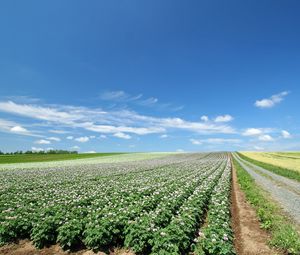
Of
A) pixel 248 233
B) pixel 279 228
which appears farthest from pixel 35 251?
pixel 279 228

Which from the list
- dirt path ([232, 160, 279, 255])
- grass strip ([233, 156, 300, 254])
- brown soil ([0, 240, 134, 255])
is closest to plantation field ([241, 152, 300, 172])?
grass strip ([233, 156, 300, 254])

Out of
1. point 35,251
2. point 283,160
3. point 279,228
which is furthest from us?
point 283,160

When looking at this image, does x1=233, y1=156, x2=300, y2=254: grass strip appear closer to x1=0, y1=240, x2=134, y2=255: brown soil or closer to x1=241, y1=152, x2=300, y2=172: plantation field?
x1=0, y1=240, x2=134, y2=255: brown soil

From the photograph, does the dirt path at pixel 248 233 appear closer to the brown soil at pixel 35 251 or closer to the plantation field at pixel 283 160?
the brown soil at pixel 35 251

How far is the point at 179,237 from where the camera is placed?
837 cm

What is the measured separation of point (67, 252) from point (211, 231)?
5119mm

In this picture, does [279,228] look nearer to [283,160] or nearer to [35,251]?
[35,251]

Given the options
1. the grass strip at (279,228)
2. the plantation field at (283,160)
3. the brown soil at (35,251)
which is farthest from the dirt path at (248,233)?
the plantation field at (283,160)

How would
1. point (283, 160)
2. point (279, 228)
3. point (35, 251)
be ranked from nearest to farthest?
point (35, 251)
point (279, 228)
point (283, 160)

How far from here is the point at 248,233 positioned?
1098 cm

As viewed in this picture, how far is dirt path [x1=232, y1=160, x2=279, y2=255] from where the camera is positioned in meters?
9.21

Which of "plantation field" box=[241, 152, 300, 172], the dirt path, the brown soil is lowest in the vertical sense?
the dirt path

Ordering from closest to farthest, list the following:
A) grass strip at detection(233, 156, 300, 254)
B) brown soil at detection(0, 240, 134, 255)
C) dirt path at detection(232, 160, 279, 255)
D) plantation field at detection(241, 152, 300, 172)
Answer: brown soil at detection(0, 240, 134, 255)
grass strip at detection(233, 156, 300, 254)
dirt path at detection(232, 160, 279, 255)
plantation field at detection(241, 152, 300, 172)

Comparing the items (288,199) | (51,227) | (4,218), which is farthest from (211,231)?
(288,199)
